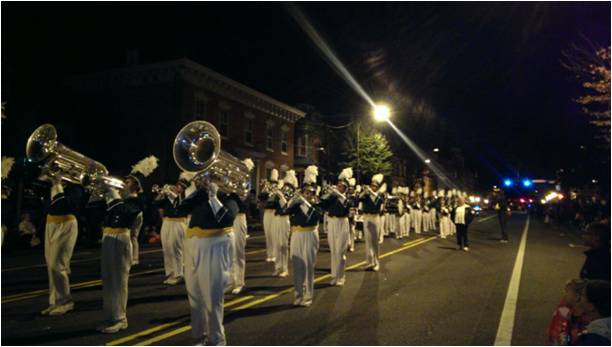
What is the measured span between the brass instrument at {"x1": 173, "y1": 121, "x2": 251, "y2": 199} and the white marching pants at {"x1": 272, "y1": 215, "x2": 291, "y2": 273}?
15.8ft

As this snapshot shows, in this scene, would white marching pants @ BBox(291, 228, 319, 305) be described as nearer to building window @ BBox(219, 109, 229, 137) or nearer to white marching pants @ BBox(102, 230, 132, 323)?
white marching pants @ BBox(102, 230, 132, 323)

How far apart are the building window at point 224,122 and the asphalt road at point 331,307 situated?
1628 centimetres

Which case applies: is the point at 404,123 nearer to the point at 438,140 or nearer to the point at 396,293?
the point at 438,140

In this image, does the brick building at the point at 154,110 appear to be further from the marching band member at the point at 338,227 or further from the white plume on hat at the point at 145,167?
the white plume on hat at the point at 145,167

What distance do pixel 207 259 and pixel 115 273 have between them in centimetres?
166

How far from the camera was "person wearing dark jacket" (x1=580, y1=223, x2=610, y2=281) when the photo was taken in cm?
507

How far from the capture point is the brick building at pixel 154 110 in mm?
25250

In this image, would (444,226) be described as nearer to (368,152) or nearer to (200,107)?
(368,152)

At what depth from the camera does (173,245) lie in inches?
382

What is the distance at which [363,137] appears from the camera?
33719mm

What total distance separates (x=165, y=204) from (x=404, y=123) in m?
43.2

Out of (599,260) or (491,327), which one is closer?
(599,260)

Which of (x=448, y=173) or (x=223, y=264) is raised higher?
(x=448, y=173)

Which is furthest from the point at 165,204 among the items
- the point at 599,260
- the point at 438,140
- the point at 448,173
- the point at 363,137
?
the point at 448,173
